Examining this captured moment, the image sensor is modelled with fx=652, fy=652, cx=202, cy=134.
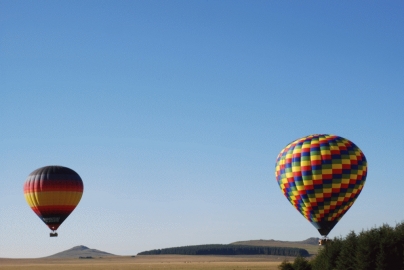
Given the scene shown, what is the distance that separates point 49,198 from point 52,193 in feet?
2.17

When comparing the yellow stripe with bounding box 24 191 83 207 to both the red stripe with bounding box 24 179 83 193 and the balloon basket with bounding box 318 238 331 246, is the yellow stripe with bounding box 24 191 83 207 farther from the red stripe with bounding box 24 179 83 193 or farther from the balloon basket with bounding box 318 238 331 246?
the balloon basket with bounding box 318 238 331 246

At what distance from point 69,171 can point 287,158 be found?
27.7 metres

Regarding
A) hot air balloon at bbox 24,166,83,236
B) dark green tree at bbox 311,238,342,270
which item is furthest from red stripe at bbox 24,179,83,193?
dark green tree at bbox 311,238,342,270

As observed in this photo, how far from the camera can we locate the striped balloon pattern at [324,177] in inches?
2445

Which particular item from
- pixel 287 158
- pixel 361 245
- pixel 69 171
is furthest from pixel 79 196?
pixel 361 245

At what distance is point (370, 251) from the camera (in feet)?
161

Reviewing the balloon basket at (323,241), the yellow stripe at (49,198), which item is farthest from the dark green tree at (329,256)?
the yellow stripe at (49,198)

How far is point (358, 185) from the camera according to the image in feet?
208

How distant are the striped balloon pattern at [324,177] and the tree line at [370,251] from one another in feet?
27.3

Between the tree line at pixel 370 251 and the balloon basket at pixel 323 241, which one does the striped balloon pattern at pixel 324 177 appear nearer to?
the balloon basket at pixel 323 241

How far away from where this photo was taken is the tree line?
48.0m

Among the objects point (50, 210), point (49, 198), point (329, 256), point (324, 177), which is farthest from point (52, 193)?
point (329, 256)

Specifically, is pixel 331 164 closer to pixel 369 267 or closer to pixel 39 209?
pixel 369 267

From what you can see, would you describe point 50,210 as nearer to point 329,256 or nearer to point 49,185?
point 49,185
